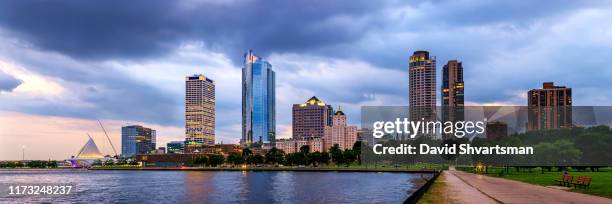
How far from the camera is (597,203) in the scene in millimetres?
33344

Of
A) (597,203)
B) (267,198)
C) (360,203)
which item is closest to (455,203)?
(597,203)

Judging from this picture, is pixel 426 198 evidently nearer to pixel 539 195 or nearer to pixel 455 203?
pixel 455 203

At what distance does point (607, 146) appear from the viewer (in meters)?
110

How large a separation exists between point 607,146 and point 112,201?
9449cm

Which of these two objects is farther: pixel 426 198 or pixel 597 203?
pixel 426 198

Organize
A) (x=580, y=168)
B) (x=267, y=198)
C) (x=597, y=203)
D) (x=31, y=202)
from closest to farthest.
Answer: (x=597, y=203) < (x=31, y=202) < (x=267, y=198) < (x=580, y=168)

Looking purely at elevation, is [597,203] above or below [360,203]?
above

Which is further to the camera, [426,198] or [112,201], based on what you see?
A: [112,201]

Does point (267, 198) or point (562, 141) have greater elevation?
point (562, 141)

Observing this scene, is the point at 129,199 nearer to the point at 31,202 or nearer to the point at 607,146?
the point at 31,202

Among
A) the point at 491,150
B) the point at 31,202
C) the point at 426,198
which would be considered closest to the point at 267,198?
the point at 31,202

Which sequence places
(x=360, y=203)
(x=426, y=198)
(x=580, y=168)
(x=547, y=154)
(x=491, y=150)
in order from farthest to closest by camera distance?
(x=491, y=150) → (x=580, y=168) → (x=547, y=154) → (x=360, y=203) → (x=426, y=198)

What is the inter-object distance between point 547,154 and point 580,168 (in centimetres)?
1765

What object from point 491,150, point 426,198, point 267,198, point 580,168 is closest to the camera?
point 426,198
